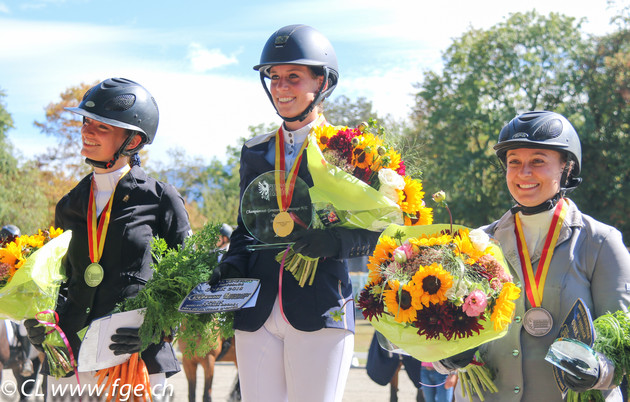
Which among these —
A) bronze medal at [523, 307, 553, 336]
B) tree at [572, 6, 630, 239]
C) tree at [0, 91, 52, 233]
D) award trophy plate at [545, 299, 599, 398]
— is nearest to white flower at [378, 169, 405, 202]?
bronze medal at [523, 307, 553, 336]

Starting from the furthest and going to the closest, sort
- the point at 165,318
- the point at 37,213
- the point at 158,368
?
the point at 37,213
the point at 158,368
the point at 165,318

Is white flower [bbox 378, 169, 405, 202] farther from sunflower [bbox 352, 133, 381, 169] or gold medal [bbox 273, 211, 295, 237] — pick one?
gold medal [bbox 273, 211, 295, 237]

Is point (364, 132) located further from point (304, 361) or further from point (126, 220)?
point (126, 220)

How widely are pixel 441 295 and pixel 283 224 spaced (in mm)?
985

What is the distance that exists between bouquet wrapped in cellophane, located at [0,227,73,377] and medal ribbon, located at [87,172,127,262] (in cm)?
16

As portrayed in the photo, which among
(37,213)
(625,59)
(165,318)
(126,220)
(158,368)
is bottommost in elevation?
(37,213)

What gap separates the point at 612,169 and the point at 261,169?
90.4ft

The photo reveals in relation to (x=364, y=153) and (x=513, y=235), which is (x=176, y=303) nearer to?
(x=364, y=153)

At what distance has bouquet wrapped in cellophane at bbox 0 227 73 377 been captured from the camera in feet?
12.6

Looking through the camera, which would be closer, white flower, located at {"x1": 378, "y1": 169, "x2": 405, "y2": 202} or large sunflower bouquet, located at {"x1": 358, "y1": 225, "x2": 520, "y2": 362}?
large sunflower bouquet, located at {"x1": 358, "y1": 225, "x2": 520, "y2": 362}

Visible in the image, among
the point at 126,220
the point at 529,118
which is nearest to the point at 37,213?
the point at 126,220

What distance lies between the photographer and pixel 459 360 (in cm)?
311

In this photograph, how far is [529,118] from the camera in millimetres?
3568

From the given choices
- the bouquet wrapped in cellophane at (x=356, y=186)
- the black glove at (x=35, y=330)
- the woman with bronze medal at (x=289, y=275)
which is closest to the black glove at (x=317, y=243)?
the woman with bronze medal at (x=289, y=275)
